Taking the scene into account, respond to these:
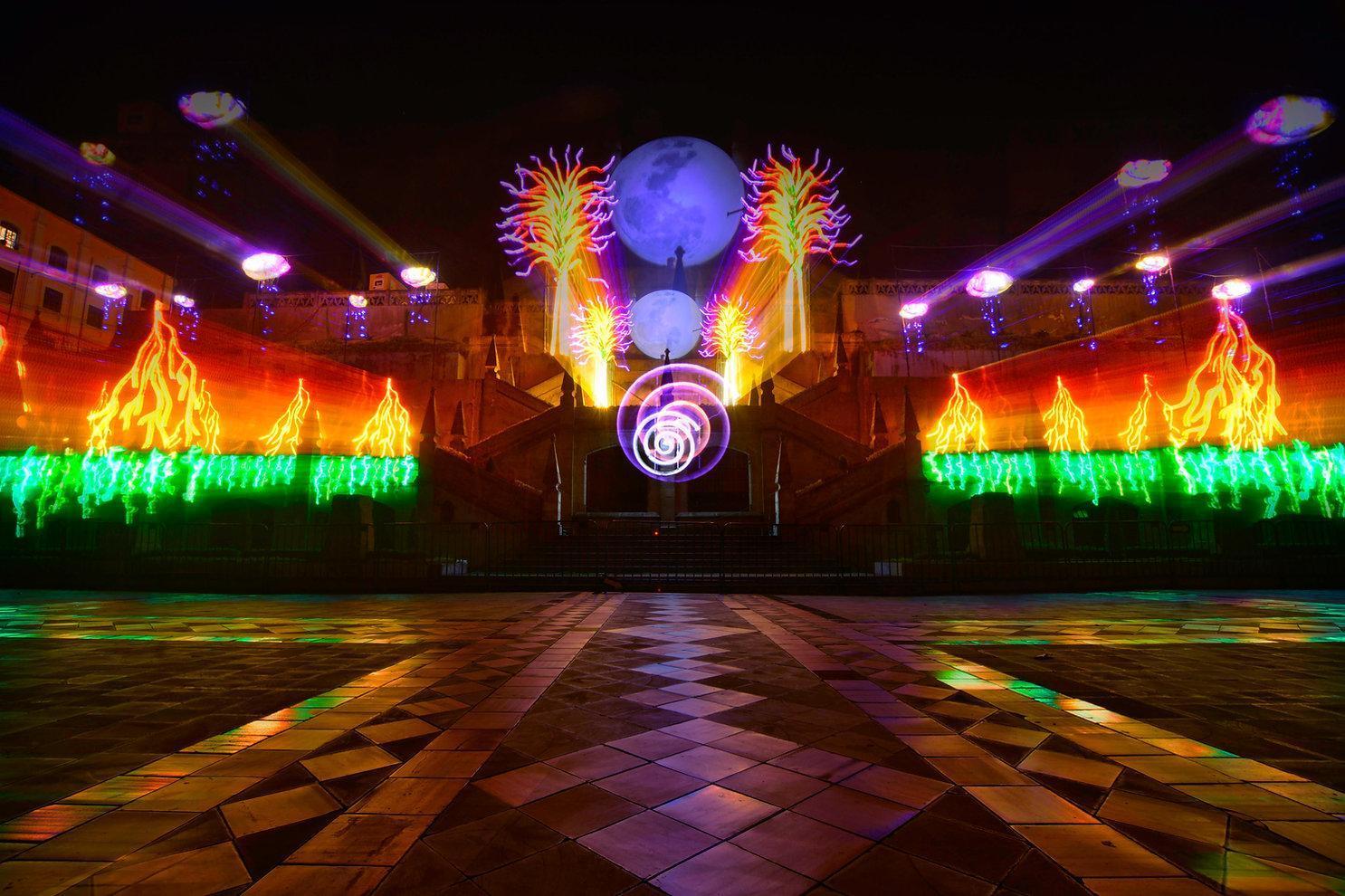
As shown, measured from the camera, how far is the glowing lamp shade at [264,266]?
1470 inches

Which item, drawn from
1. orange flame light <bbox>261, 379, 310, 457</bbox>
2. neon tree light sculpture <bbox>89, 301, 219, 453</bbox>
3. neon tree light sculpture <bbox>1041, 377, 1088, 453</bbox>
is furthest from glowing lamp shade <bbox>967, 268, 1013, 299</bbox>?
neon tree light sculpture <bbox>89, 301, 219, 453</bbox>

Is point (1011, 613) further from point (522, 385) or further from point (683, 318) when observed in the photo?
point (683, 318)

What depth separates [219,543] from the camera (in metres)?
16.7

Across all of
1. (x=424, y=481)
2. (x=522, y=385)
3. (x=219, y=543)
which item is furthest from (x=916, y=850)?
(x=522, y=385)

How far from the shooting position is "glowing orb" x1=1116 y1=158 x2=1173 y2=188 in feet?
114

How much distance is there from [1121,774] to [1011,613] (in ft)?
22.3

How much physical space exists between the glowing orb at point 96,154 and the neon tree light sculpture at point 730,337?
37059mm

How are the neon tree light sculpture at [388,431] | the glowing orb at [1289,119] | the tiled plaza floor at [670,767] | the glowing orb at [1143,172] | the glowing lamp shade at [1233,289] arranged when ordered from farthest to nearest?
the glowing orb at [1143,172] → the glowing lamp shade at [1233,289] → the neon tree light sculpture at [388,431] → the glowing orb at [1289,119] → the tiled plaza floor at [670,767]

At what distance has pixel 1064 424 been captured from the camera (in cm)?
2333

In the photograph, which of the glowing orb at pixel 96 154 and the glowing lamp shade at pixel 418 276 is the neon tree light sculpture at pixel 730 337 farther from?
the glowing orb at pixel 96 154

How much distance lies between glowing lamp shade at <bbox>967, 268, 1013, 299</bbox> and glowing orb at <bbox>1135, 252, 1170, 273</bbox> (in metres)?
7.71

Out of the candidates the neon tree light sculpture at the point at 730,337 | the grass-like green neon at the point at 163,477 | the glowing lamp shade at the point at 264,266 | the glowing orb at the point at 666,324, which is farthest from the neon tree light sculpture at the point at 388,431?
the neon tree light sculpture at the point at 730,337

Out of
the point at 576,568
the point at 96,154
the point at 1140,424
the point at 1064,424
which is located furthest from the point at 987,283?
the point at 96,154

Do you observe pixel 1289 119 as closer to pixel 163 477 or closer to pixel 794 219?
pixel 794 219
